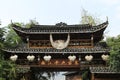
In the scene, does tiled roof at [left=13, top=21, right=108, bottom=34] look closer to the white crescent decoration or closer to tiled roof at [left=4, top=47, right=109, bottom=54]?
the white crescent decoration

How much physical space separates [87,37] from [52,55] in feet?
9.58

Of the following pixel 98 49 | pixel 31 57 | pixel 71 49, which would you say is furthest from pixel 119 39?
pixel 31 57

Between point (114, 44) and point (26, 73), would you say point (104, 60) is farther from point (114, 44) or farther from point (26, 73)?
point (26, 73)

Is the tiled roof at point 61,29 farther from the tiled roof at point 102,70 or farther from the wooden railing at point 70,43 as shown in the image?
the tiled roof at point 102,70

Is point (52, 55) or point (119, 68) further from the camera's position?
point (52, 55)

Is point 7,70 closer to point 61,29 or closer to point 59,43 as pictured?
point 59,43

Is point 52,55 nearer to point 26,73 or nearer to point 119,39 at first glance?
point 26,73

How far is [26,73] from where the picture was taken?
18.5 metres

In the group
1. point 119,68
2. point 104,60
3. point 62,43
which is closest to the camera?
point 119,68

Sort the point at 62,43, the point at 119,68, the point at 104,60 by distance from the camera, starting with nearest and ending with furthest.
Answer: the point at 119,68 < the point at 104,60 < the point at 62,43

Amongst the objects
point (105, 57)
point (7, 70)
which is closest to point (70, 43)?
point (105, 57)

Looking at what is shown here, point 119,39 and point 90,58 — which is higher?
point 119,39

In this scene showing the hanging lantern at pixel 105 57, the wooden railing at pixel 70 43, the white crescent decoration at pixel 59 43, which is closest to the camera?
the hanging lantern at pixel 105 57

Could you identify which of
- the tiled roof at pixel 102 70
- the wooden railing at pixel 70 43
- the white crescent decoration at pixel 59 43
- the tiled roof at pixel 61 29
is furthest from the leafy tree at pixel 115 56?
the white crescent decoration at pixel 59 43
